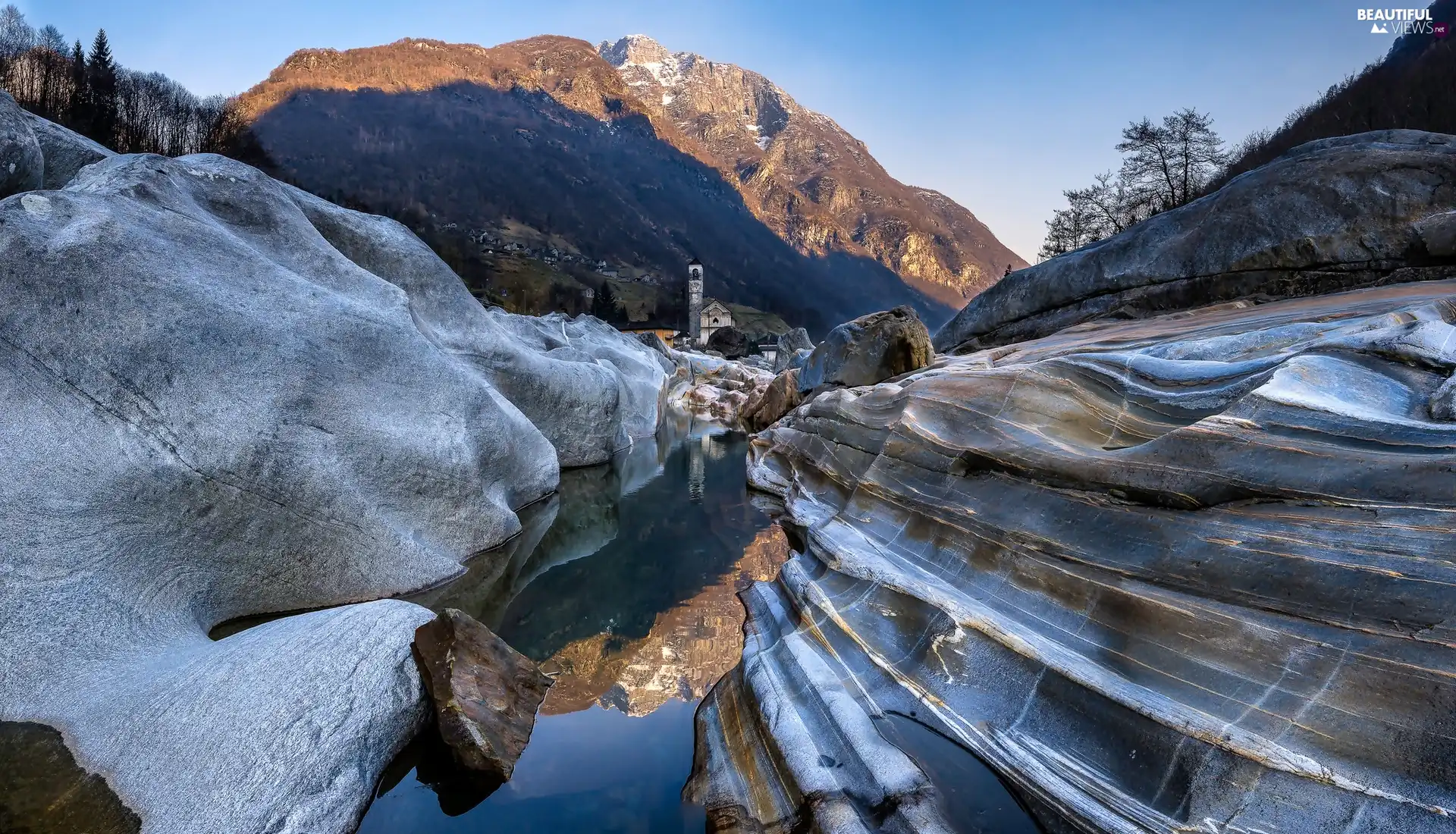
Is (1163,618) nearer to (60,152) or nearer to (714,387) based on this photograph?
(60,152)

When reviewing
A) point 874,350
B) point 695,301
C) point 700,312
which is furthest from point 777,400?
point 700,312

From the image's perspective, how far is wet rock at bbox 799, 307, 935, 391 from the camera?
1357 cm

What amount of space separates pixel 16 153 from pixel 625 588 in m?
7.24

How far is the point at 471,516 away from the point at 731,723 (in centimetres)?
453

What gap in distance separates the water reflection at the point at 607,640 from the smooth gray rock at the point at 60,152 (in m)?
6.66

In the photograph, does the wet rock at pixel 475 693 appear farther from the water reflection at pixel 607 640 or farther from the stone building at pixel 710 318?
the stone building at pixel 710 318

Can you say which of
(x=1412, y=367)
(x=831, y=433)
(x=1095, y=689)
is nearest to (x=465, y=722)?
Result: (x=1095, y=689)

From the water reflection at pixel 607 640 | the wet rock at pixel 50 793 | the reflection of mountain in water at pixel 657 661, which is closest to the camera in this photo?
the wet rock at pixel 50 793

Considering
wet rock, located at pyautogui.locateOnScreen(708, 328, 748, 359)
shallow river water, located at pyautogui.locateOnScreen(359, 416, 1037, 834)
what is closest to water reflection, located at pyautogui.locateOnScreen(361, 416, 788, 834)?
shallow river water, located at pyautogui.locateOnScreen(359, 416, 1037, 834)

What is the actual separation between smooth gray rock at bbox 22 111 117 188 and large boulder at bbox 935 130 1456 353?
1520cm

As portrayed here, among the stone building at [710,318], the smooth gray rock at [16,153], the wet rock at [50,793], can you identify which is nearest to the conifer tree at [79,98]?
the smooth gray rock at [16,153]

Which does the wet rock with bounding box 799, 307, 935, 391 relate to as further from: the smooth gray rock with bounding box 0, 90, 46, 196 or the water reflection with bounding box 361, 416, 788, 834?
the smooth gray rock with bounding box 0, 90, 46, 196

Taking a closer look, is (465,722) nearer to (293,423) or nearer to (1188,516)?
(293,423)

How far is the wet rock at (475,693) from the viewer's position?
3.76 metres
